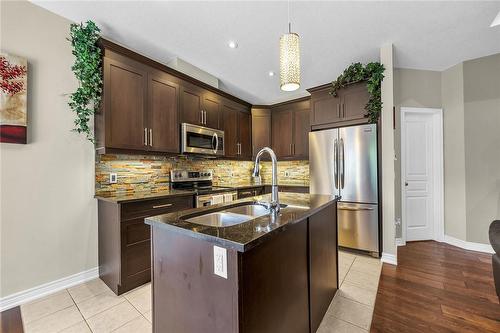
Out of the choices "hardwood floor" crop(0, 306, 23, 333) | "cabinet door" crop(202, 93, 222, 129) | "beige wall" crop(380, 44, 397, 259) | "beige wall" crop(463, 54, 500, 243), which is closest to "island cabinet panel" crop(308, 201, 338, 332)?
"beige wall" crop(380, 44, 397, 259)

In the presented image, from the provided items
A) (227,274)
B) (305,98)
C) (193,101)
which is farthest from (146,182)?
(305,98)

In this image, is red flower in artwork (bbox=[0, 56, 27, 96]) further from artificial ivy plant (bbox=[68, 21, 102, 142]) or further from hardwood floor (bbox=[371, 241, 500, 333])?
hardwood floor (bbox=[371, 241, 500, 333])

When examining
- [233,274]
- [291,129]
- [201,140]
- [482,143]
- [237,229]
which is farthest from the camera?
[291,129]

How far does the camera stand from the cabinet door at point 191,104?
3.12 metres

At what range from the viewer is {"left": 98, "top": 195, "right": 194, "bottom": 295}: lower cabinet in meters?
2.13

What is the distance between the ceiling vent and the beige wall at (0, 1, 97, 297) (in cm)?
118

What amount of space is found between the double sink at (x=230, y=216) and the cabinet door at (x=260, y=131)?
286 cm

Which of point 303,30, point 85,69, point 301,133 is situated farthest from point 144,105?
point 301,133

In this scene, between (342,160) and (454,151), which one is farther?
(454,151)

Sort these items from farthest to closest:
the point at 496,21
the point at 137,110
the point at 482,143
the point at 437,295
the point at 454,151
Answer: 1. the point at 454,151
2. the point at 482,143
3. the point at 137,110
4. the point at 496,21
5. the point at 437,295

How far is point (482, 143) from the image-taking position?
319 cm

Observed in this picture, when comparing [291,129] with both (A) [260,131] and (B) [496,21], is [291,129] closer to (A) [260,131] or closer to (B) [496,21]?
(A) [260,131]

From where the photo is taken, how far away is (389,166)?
2814 millimetres

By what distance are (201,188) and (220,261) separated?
2.51 metres
